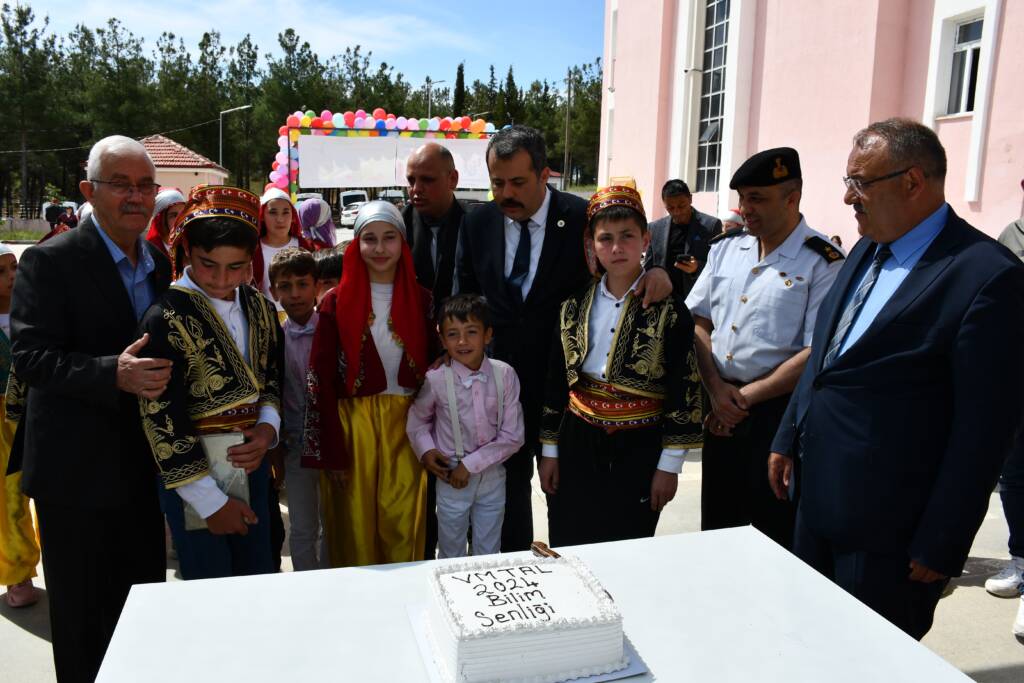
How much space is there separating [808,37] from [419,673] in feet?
30.6

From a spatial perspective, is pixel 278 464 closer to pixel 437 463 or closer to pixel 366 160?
pixel 437 463

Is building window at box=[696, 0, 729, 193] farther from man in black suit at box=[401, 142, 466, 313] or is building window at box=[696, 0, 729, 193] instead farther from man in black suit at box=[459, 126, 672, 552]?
man in black suit at box=[459, 126, 672, 552]

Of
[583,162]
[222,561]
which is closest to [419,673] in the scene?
[222,561]

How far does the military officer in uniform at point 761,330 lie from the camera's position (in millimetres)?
2557

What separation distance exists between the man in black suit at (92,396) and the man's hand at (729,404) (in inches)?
74.2

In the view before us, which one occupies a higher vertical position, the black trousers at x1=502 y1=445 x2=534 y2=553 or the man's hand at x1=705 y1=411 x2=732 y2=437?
the man's hand at x1=705 y1=411 x2=732 y2=437

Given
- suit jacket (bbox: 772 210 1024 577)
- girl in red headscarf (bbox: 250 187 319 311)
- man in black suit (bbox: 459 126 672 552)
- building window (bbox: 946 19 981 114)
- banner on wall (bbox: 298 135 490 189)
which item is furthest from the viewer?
banner on wall (bbox: 298 135 490 189)

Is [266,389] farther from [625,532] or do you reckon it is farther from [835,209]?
[835,209]

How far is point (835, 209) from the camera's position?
8289 millimetres

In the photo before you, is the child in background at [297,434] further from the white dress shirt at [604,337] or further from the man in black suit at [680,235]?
the man in black suit at [680,235]

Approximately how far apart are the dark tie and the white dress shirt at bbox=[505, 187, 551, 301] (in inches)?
0.6

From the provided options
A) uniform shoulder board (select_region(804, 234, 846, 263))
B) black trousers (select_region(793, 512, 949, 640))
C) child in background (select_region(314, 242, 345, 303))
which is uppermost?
uniform shoulder board (select_region(804, 234, 846, 263))

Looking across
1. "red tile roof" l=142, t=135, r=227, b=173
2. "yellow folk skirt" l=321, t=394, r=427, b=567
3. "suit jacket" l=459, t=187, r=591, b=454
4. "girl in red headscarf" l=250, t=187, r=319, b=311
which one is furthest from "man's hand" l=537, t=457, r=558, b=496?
"red tile roof" l=142, t=135, r=227, b=173

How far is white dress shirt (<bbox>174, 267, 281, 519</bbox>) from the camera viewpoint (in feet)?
6.75
